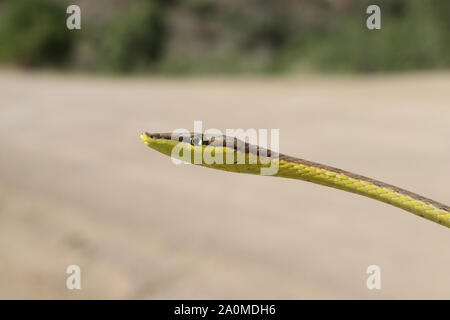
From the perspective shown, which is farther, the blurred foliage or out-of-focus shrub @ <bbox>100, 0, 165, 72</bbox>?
out-of-focus shrub @ <bbox>100, 0, 165, 72</bbox>

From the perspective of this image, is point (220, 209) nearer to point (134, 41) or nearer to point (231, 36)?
point (134, 41)

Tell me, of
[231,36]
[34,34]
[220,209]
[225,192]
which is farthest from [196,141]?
[231,36]

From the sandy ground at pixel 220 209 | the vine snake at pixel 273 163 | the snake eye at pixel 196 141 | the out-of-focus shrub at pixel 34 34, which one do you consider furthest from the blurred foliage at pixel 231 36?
the snake eye at pixel 196 141

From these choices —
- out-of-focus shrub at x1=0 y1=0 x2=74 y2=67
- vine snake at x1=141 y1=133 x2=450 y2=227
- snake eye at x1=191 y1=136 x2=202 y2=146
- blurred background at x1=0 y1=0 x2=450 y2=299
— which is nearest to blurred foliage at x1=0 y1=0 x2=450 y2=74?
out-of-focus shrub at x1=0 y1=0 x2=74 y2=67

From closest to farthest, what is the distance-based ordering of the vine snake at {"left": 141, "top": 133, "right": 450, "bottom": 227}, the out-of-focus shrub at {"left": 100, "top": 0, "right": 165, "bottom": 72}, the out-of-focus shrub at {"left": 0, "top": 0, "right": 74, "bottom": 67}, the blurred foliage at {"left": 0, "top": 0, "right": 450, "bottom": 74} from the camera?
1. the vine snake at {"left": 141, "top": 133, "right": 450, "bottom": 227}
2. the blurred foliage at {"left": 0, "top": 0, "right": 450, "bottom": 74}
3. the out-of-focus shrub at {"left": 100, "top": 0, "right": 165, "bottom": 72}
4. the out-of-focus shrub at {"left": 0, "top": 0, "right": 74, "bottom": 67}

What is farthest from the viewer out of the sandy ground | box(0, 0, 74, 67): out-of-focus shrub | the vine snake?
box(0, 0, 74, 67): out-of-focus shrub

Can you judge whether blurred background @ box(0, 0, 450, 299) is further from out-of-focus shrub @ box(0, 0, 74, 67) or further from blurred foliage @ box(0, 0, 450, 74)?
out-of-focus shrub @ box(0, 0, 74, 67)
